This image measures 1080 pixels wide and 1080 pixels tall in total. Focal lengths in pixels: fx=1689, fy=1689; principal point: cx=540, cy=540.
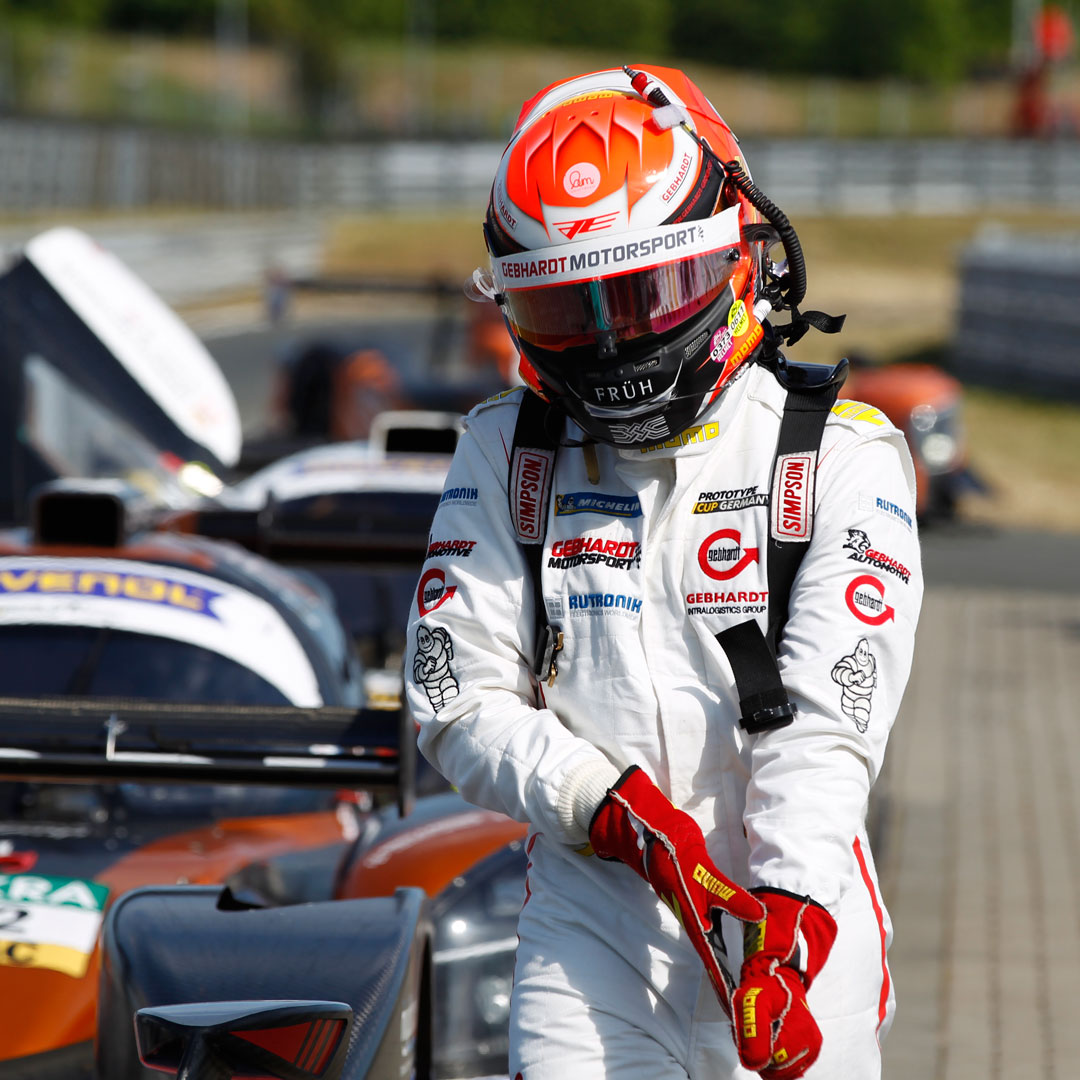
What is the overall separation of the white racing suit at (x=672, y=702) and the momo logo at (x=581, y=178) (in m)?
0.33

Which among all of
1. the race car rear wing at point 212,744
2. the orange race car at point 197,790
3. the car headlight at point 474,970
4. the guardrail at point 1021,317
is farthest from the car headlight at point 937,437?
the race car rear wing at point 212,744

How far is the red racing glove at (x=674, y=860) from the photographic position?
1.95 metres

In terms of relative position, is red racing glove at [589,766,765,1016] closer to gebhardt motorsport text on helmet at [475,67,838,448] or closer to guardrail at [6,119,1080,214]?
gebhardt motorsport text on helmet at [475,67,838,448]

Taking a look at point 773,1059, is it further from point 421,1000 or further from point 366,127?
point 366,127

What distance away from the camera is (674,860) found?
1.96 meters

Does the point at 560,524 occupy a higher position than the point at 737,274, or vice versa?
the point at 737,274

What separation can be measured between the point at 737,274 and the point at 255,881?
1954mm

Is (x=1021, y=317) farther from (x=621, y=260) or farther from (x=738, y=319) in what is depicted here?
(x=621, y=260)

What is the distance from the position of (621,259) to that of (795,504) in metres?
0.39

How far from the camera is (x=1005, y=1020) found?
476cm

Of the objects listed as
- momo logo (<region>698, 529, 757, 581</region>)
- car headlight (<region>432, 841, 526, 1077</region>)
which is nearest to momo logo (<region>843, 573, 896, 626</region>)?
momo logo (<region>698, 529, 757, 581</region>)

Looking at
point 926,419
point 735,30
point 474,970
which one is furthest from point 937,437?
point 735,30

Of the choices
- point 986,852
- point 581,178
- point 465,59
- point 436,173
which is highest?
point 465,59

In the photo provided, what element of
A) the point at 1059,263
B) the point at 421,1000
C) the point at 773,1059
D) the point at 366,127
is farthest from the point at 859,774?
the point at 366,127
